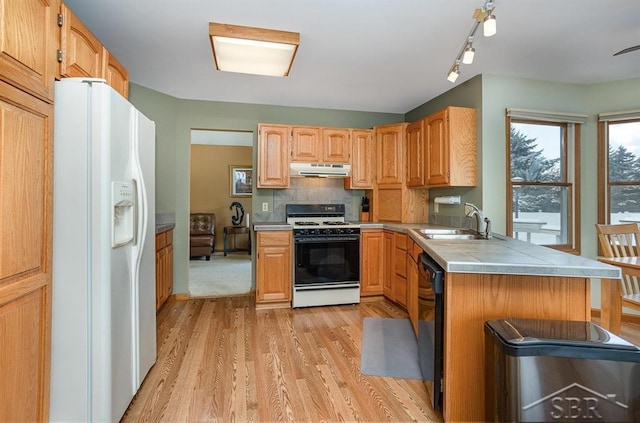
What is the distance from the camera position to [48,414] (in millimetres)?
1483

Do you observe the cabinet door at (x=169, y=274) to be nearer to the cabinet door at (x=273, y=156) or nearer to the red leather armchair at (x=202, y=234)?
the cabinet door at (x=273, y=156)

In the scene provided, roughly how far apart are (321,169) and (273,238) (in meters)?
1.06

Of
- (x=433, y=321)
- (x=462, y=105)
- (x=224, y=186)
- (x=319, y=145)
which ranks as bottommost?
(x=433, y=321)

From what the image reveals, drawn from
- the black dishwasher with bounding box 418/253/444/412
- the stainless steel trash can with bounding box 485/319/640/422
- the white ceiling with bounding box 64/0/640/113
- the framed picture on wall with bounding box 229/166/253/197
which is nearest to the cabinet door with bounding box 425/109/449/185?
the white ceiling with bounding box 64/0/640/113

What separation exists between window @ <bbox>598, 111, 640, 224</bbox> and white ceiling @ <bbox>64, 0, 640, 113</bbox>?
0.51 meters

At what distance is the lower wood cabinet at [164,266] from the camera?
10.7 feet

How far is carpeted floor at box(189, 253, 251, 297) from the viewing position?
431 centimetres

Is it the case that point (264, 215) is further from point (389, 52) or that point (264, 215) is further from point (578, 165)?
point (578, 165)

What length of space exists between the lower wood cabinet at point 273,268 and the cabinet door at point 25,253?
86.4 inches

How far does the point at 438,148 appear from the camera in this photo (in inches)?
132

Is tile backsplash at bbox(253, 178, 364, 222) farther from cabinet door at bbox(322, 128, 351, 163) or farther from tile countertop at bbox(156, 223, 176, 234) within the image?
tile countertop at bbox(156, 223, 176, 234)

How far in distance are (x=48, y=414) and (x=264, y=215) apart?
9.53 ft

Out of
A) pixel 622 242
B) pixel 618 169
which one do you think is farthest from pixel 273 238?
pixel 618 169

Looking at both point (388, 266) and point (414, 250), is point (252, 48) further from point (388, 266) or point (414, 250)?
point (388, 266)
